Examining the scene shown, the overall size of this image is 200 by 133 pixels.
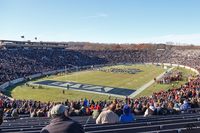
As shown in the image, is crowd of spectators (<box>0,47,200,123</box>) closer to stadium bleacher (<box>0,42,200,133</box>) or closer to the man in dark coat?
stadium bleacher (<box>0,42,200,133</box>)

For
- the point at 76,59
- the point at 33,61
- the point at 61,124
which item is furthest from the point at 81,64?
the point at 61,124

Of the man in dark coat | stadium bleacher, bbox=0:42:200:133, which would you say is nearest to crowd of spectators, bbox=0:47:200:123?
stadium bleacher, bbox=0:42:200:133

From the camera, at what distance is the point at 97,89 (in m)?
50.8

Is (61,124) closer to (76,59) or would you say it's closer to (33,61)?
(33,61)

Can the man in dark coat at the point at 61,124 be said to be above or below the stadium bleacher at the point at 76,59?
above

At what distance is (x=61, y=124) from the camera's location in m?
5.46

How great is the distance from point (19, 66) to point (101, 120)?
64.4 meters

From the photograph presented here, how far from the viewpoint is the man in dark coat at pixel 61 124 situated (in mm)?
5398

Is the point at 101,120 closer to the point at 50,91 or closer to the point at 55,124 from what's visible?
the point at 55,124

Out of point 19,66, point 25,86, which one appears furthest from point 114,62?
point 25,86

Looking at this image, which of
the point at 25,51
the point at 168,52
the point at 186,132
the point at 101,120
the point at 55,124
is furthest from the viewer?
the point at 168,52

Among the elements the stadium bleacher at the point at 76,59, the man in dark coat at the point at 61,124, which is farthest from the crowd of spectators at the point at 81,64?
the man in dark coat at the point at 61,124

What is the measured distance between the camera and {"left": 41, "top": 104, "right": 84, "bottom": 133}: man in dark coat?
5.40 meters

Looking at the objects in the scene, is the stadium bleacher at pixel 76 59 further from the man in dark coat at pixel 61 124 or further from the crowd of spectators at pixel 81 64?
the man in dark coat at pixel 61 124
